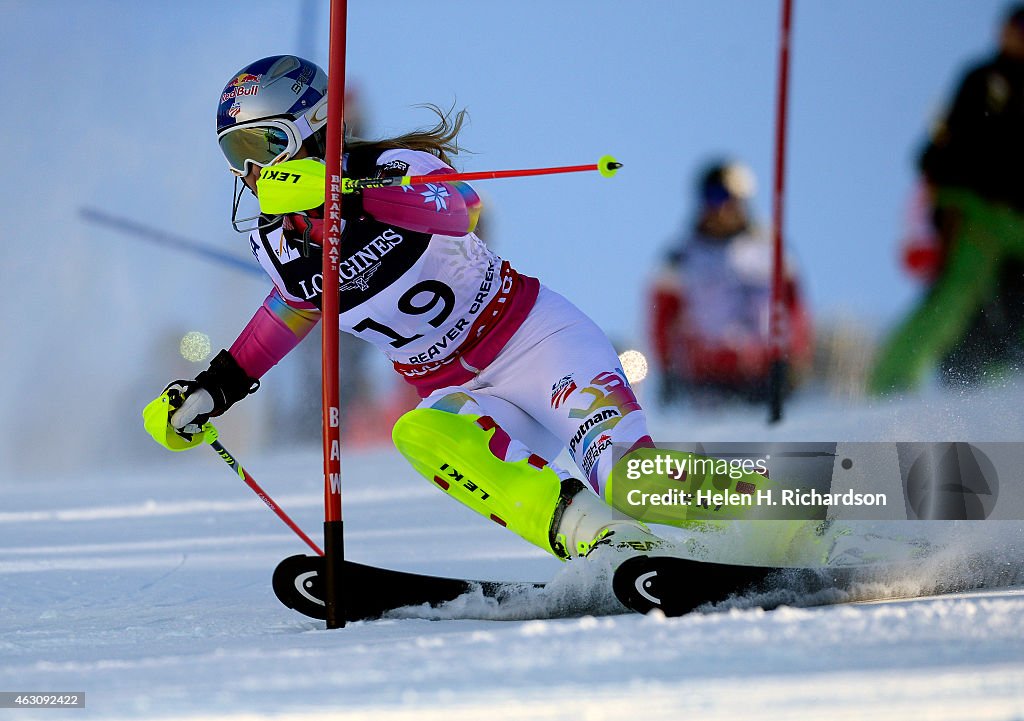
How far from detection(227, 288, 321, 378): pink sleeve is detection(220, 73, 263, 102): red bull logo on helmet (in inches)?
21.6

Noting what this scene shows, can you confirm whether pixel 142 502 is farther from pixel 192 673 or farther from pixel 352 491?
pixel 192 673

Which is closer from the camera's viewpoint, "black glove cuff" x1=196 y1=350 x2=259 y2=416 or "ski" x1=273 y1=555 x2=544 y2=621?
"ski" x1=273 y1=555 x2=544 y2=621

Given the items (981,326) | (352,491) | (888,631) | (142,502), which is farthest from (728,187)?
(888,631)

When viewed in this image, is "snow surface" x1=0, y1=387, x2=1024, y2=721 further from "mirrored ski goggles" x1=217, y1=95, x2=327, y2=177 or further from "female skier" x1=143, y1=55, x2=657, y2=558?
"mirrored ski goggles" x1=217, y1=95, x2=327, y2=177

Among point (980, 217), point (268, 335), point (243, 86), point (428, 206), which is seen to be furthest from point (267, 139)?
point (980, 217)

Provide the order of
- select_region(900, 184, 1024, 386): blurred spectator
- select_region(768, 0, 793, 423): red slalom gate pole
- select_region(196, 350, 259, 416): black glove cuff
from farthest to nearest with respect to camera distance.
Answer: select_region(768, 0, 793, 423): red slalom gate pole
select_region(900, 184, 1024, 386): blurred spectator
select_region(196, 350, 259, 416): black glove cuff

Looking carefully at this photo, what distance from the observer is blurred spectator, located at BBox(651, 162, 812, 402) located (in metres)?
6.57

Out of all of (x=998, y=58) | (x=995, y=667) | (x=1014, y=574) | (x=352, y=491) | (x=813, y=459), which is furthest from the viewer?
(x=352, y=491)

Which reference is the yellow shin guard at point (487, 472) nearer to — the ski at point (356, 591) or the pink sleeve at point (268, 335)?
the ski at point (356, 591)

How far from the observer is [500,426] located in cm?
304

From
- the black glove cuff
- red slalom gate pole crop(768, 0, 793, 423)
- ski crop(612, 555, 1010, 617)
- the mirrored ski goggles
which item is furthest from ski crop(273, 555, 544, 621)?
red slalom gate pole crop(768, 0, 793, 423)

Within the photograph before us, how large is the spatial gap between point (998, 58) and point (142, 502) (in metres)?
4.43

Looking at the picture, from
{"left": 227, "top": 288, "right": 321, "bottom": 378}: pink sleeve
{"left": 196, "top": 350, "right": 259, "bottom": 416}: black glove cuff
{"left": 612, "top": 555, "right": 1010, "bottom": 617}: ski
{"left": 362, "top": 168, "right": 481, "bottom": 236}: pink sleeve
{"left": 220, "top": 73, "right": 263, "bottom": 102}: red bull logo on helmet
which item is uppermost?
{"left": 220, "top": 73, "right": 263, "bottom": 102}: red bull logo on helmet

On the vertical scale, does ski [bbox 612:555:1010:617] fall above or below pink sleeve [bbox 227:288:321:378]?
below
